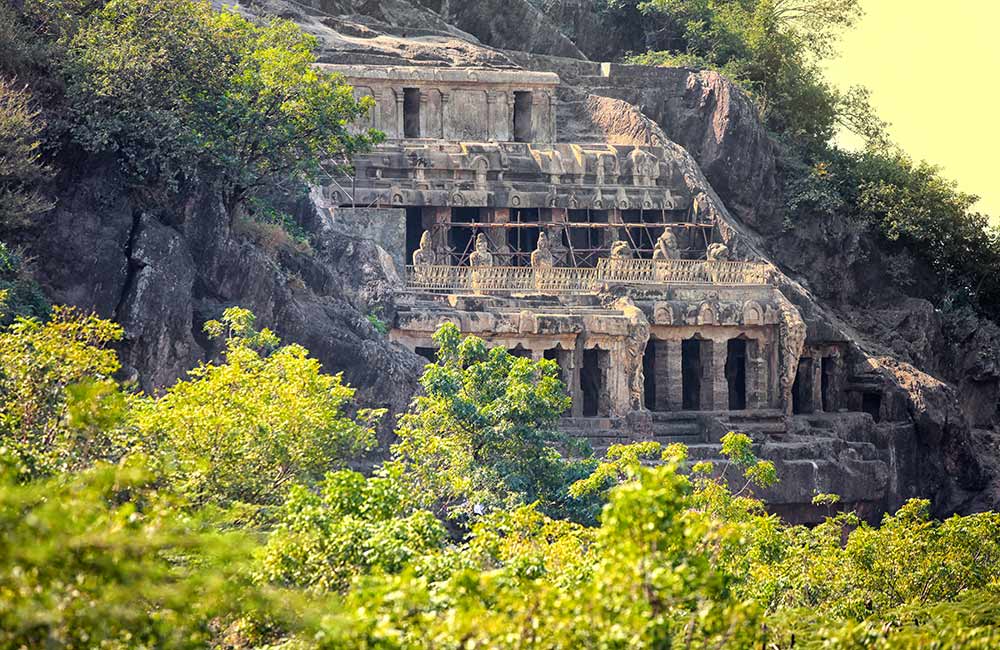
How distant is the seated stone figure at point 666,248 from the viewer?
5109cm

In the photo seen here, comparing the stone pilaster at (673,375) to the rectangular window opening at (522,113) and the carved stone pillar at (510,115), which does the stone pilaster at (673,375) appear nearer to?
the carved stone pillar at (510,115)

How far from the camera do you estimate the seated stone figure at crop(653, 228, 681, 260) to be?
168ft

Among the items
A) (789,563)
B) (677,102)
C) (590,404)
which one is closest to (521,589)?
(789,563)

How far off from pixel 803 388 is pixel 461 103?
13729 millimetres

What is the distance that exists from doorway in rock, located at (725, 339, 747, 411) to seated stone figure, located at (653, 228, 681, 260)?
2.97 metres

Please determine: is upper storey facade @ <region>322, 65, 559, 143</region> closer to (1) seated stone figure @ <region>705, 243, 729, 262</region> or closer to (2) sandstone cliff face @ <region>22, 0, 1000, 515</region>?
(2) sandstone cliff face @ <region>22, 0, 1000, 515</region>

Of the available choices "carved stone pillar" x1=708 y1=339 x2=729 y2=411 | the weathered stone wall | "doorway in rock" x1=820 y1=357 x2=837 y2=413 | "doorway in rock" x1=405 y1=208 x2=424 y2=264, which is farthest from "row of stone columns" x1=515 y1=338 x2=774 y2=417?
"doorway in rock" x1=405 y1=208 x2=424 y2=264

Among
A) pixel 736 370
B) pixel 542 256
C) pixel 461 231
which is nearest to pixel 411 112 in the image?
pixel 461 231

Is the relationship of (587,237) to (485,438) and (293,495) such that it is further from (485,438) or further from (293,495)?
(293,495)

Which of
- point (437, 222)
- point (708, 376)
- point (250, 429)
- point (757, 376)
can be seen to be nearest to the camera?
point (250, 429)

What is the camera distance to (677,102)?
60406 millimetres

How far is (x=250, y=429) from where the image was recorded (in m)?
28.2

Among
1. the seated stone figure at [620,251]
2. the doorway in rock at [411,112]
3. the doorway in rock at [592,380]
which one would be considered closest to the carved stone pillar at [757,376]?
the seated stone figure at [620,251]

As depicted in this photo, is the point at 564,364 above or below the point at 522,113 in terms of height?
below
